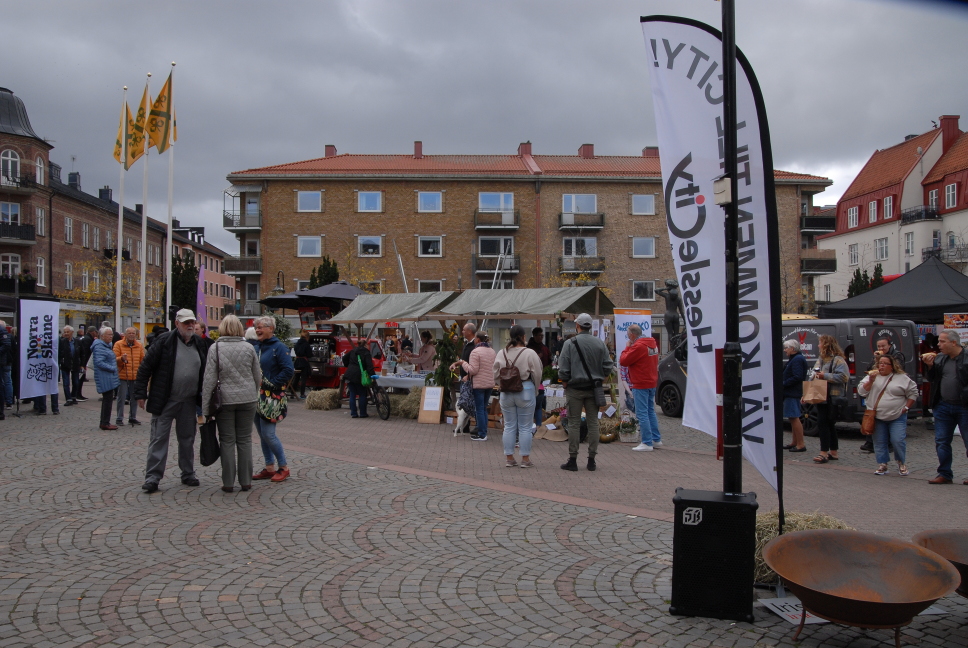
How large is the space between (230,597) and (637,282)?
4824 cm

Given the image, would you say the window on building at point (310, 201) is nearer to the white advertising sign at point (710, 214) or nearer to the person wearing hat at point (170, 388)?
the person wearing hat at point (170, 388)

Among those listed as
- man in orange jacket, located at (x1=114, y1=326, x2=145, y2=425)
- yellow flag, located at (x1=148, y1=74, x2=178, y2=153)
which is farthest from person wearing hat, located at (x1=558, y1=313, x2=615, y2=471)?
yellow flag, located at (x1=148, y1=74, x2=178, y2=153)

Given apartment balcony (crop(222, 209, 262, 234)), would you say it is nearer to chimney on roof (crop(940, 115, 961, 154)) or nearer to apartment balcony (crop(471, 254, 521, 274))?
apartment balcony (crop(471, 254, 521, 274))

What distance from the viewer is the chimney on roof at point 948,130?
58.0 m

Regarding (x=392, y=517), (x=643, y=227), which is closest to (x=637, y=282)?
(x=643, y=227)

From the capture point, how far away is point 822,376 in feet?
35.9

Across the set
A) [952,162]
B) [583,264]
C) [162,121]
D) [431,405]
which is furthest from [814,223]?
[431,405]

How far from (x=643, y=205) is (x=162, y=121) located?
35285 millimetres

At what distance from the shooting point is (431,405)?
14.6m

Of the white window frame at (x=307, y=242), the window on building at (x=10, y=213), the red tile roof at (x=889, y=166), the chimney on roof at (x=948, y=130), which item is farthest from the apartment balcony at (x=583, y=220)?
the window on building at (x=10, y=213)

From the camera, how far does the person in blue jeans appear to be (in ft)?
28.5

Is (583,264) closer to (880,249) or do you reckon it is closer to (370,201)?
(370,201)

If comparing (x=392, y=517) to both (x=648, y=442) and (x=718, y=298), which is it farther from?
(x=648, y=442)

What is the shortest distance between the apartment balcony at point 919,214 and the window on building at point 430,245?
35.9m
